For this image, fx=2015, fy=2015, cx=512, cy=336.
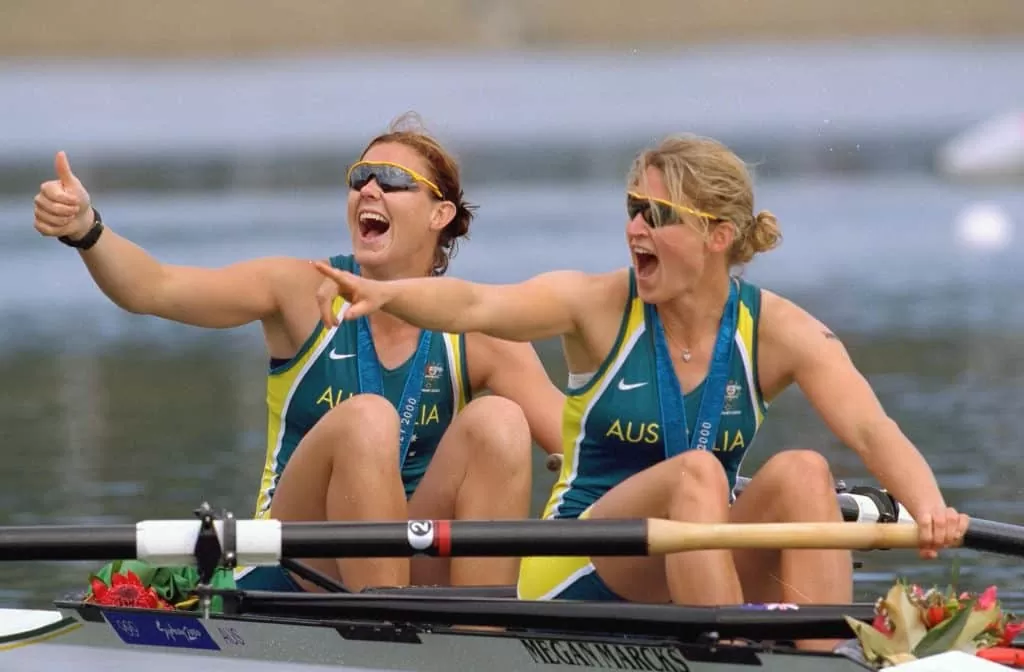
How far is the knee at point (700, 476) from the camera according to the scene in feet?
17.9

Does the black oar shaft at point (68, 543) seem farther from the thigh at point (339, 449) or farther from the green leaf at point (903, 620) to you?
the green leaf at point (903, 620)

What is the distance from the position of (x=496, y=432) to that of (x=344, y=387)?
1.92ft

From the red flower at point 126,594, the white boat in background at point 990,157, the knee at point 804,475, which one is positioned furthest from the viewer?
the white boat in background at point 990,157

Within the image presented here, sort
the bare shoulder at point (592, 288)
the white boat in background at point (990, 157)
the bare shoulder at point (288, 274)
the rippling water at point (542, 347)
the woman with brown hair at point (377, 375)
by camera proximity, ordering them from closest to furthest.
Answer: the bare shoulder at point (592, 288), the woman with brown hair at point (377, 375), the bare shoulder at point (288, 274), the rippling water at point (542, 347), the white boat in background at point (990, 157)

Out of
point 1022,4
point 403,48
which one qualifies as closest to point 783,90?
point 1022,4

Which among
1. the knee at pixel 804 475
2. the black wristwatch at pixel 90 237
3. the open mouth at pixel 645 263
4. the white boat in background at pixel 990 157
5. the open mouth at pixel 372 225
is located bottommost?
the knee at pixel 804 475

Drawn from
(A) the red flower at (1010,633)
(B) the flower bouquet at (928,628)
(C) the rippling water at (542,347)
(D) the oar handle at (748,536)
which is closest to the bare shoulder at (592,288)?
(D) the oar handle at (748,536)

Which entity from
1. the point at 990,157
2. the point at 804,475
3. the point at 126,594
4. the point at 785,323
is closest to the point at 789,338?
the point at 785,323

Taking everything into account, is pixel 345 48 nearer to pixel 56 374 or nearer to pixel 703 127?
pixel 703 127

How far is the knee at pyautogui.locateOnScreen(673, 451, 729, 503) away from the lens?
5.45m

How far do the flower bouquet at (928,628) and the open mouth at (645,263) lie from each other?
1156mm

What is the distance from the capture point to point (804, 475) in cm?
555

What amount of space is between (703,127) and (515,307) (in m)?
34.8

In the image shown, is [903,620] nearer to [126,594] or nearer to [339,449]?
[339,449]
